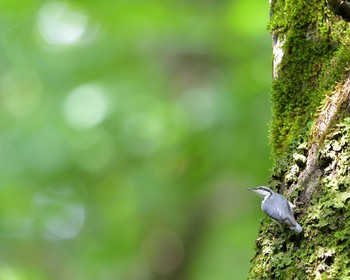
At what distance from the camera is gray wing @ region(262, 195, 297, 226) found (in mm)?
1773

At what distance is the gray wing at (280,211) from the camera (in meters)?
1.77

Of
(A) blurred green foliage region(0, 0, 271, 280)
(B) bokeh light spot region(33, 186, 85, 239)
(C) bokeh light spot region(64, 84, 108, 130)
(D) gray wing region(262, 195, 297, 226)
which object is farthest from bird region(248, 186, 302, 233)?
(B) bokeh light spot region(33, 186, 85, 239)

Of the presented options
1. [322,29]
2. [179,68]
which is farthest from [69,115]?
[322,29]

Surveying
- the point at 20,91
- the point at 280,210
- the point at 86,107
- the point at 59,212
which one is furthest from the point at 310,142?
the point at 59,212

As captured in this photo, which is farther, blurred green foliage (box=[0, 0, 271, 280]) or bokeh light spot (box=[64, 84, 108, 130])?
bokeh light spot (box=[64, 84, 108, 130])

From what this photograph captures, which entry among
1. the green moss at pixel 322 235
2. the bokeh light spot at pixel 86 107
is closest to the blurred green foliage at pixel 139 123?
the bokeh light spot at pixel 86 107

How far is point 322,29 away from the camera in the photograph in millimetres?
2291

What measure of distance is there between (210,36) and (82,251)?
329 centimetres

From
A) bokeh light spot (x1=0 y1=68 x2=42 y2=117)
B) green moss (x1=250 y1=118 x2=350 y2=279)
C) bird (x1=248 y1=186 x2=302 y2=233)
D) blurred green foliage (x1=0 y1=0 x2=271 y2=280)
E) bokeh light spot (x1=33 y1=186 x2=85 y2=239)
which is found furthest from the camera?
bokeh light spot (x1=33 y1=186 x2=85 y2=239)

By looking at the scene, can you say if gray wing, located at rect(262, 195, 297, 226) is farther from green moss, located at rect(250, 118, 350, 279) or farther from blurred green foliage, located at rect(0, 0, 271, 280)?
blurred green foliage, located at rect(0, 0, 271, 280)

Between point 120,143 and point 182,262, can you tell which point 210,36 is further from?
point 182,262

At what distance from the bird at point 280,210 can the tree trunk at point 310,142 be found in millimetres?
30

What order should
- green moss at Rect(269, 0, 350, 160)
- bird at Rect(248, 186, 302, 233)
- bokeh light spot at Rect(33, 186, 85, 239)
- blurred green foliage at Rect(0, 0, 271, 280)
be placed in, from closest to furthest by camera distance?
bird at Rect(248, 186, 302, 233) < green moss at Rect(269, 0, 350, 160) < blurred green foliage at Rect(0, 0, 271, 280) < bokeh light spot at Rect(33, 186, 85, 239)

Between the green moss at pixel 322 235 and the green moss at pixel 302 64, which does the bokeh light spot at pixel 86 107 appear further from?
the green moss at pixel 322 235
